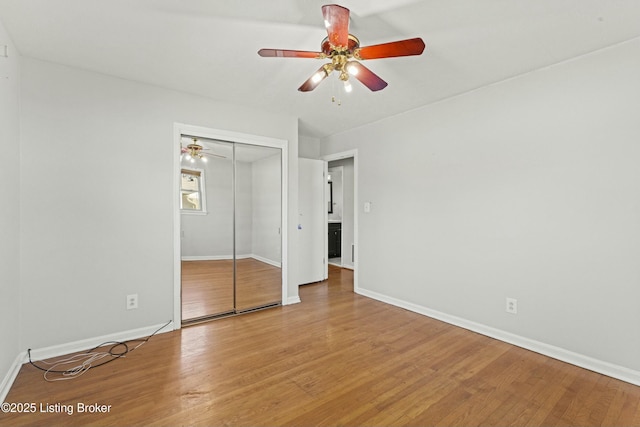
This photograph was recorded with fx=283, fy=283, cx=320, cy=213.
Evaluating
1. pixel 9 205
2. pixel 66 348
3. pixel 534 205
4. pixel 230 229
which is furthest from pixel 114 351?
pixel 534 205

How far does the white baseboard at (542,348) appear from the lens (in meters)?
2.12

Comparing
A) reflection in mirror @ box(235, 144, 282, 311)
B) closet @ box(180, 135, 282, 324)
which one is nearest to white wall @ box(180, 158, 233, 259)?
closet @ box(180, 135, 282, 324)

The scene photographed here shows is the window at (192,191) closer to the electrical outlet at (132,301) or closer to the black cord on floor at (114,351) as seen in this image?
the electrical outlet at (132,301)

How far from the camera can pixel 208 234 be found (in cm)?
325

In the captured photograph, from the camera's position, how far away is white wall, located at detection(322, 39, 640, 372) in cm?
214

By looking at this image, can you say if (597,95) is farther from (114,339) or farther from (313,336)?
(114,339)

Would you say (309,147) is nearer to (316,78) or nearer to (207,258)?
(207,258)

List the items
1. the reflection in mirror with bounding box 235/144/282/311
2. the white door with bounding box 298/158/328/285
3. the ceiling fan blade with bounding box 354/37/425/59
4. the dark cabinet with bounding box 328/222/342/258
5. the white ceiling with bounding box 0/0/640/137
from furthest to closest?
the dark cabinet with bounding box 328/222/342/258
the white door with bounding box 298/158/328/285
the reflection in mirror with bounding box 235/144/282/311
the white ceiling with bounding box 0/0/640/137
the ceiling fan blade with bounding box 354/37/425/59

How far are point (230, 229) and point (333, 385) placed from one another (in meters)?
2.09

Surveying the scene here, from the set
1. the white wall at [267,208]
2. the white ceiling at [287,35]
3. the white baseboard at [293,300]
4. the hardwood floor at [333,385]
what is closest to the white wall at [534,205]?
the white ceiling at [287,35]

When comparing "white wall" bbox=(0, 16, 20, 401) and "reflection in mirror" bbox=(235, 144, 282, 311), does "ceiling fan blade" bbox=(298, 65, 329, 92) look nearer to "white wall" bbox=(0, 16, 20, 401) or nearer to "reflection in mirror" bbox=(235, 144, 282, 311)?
"reflection in mirror" bbox=(235, 144, 282, 311)

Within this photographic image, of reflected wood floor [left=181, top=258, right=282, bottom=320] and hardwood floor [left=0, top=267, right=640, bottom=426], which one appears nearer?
hardwood floor [left=0, top=267, right=640, bottom=426]

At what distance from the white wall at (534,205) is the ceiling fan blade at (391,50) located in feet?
5.27

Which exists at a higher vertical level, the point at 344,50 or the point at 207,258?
the point at 344,50
